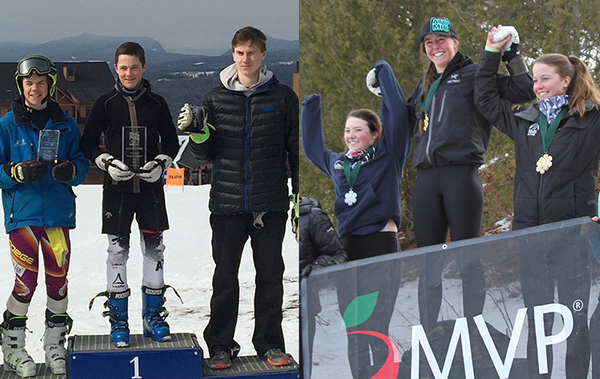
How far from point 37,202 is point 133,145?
1.97ft

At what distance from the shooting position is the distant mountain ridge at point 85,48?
466 cm

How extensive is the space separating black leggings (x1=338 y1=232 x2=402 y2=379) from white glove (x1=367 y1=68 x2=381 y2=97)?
80cm

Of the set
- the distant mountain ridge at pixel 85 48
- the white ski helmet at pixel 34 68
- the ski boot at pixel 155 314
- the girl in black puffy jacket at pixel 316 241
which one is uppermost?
the distant mountain ridge at pixel 85 48

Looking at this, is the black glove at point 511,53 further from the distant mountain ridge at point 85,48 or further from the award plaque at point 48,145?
the award plaque at point 48,145

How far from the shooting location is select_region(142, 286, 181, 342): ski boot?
467 centimetres

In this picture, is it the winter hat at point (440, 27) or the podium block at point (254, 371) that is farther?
the podium block at point (254, 371)

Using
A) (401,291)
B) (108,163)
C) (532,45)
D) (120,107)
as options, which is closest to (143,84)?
(120,107)

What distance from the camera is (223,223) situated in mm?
4688

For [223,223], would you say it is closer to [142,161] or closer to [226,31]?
[142,161]

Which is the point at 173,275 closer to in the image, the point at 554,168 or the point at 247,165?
the point at 247,165

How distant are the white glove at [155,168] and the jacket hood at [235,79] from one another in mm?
543

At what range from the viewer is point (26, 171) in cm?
431

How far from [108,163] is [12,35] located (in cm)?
99

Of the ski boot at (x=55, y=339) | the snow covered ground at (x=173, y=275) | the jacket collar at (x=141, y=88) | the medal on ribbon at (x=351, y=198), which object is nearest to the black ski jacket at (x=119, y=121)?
the jacket collar at (x=141, y=88)
